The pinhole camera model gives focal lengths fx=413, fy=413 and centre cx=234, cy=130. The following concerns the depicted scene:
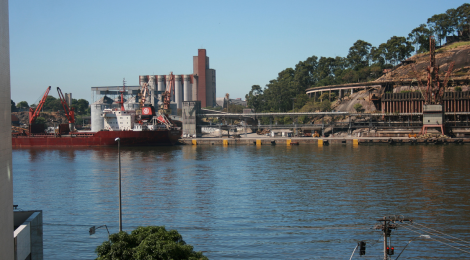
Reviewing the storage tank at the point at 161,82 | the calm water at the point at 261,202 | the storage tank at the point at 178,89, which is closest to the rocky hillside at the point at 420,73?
the calm water at the point at 261,202

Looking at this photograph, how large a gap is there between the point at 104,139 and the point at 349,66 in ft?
259

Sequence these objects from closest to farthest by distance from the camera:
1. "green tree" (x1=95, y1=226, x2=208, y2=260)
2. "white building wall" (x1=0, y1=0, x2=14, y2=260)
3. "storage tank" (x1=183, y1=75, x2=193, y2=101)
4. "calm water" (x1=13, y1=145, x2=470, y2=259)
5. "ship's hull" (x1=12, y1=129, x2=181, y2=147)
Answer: "green tree" (x1=95, y1=226, x2=208, y2=260) < "white building wall" (x1=0, y1=0, x2=14, y2=260) < "calm water" (x1=13, y1=145, x2=470, y2=259) < "ship's hull" (x1=12, y1=129, x2=181, y2=147) < "storage tank" (x1=183, y1=75, x2=193, y2=101)

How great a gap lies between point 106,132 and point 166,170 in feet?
122

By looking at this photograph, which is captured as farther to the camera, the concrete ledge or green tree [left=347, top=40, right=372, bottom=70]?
green tree [left=347, top=40, right=372, bottom=70]

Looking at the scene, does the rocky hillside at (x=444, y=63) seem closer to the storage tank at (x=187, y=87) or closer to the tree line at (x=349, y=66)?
the tree line at (x=349, y=66)

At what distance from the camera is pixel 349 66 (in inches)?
4951

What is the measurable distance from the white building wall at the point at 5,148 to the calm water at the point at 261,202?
6802mm

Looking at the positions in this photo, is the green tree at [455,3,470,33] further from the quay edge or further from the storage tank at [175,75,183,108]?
the storage tank at [175,75,183,108]

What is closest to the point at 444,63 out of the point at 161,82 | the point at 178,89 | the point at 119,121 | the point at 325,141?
the point at 325,141

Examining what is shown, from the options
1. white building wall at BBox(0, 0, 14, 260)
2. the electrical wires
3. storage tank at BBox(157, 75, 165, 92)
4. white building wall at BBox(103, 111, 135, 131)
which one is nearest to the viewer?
white building wall at BBox(0, 0, 14, 260)

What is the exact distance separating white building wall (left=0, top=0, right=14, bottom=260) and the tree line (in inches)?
3607

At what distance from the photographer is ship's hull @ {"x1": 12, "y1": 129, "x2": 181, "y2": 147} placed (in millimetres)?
76875

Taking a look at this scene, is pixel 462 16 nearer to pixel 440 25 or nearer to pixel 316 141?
pixel 440 25

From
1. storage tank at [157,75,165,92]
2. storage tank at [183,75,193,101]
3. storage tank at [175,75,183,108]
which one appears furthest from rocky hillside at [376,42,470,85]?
storage tank at [157,75,165,92]
